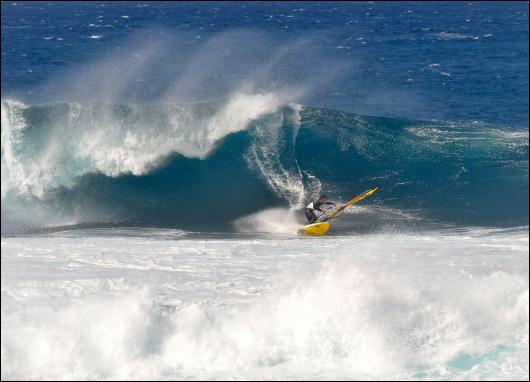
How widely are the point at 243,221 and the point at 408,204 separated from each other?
5374 mm

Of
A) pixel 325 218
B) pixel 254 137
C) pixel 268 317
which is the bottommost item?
pixel 325 218

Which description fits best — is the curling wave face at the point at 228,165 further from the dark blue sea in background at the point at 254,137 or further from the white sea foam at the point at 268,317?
the white sea foam at the point at 268,317

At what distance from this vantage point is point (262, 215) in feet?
77.9

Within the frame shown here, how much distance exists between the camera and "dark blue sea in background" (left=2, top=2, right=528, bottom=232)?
80.6 ft

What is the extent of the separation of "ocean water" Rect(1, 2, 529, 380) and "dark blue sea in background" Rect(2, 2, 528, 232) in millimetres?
99

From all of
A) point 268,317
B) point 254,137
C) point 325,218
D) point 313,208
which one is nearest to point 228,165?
point 254,137

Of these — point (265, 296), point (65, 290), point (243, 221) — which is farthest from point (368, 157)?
point (65, 290)

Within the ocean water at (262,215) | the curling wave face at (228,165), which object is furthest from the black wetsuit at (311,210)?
the curling wave face at (228,165)

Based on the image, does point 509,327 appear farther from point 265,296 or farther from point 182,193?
point 182,193

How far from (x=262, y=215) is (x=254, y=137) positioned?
172 inches

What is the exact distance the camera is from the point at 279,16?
7394 centimetres

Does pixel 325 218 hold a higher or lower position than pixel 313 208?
lower

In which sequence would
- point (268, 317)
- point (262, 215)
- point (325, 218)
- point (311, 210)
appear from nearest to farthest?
point (268, 317)
point (311, 210)
point (325, 218)
point (262, 215)

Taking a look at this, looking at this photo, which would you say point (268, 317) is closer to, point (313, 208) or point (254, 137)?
point (313, 208)
